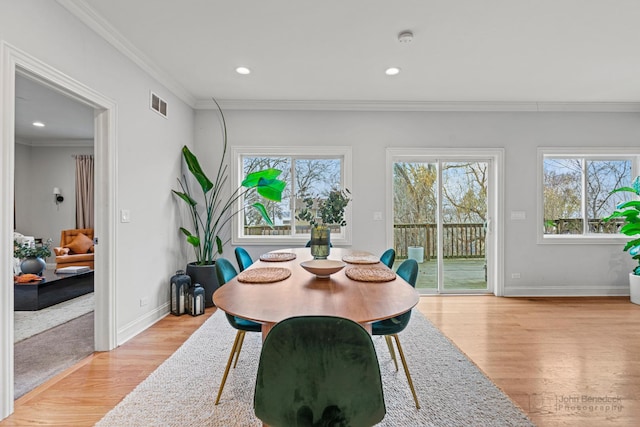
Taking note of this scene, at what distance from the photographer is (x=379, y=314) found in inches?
48.0

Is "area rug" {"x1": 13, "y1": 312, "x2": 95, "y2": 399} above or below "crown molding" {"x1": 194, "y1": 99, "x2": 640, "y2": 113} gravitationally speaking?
below

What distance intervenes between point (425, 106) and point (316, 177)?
69.5 inches

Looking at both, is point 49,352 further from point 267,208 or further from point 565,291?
point 565,291

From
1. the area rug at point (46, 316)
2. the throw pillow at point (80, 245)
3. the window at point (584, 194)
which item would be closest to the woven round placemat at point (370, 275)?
the area rug at point (46, 316)

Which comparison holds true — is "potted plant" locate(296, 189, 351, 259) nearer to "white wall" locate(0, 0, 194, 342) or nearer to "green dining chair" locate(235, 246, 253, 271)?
"green dining chair" locate(235, 246, 253, 271)

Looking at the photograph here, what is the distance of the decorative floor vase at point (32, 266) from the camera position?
3.76 meters

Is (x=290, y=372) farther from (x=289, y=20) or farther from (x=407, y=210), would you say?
(x=407, y=210)

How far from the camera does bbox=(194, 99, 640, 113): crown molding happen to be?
13.6 feet

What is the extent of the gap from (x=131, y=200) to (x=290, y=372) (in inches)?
102

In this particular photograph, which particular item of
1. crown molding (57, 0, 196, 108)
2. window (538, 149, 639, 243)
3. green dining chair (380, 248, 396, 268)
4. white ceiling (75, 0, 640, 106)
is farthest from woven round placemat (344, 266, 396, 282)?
window (538, 149, 639, 243)

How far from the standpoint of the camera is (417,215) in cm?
435


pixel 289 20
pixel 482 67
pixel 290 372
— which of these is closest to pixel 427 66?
pixel 482 67

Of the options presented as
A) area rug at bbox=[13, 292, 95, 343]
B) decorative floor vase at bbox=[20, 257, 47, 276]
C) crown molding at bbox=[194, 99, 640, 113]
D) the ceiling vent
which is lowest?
area rug at bbox=[13, 292, 95, 343]

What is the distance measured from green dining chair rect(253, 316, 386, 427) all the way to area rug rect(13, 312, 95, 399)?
80.4 inches
